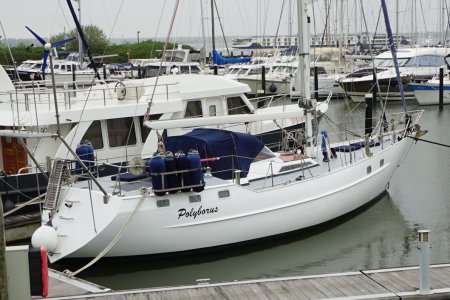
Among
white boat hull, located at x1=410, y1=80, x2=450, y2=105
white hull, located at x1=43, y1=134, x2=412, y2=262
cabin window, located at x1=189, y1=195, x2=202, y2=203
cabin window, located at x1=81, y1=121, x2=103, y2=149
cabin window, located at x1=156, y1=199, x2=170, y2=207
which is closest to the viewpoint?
white hull, located at x1=43, y1=134, x2=412, y2=262

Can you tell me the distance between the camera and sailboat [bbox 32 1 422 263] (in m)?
13.5

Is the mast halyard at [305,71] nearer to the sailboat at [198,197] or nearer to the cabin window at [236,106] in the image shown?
the sailboat at [198,197]

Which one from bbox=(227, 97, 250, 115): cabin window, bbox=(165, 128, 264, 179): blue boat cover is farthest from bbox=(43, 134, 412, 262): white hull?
bbox=(227, 97, 250, 115): cabin window

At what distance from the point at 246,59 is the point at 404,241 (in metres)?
40.7

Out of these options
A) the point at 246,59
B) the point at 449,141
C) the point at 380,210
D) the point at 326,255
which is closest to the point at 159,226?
the point at 326,255

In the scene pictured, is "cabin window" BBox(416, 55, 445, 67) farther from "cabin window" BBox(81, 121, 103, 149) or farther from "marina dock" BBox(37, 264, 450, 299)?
"marina dock" BBox(37, 264, 450, 299)

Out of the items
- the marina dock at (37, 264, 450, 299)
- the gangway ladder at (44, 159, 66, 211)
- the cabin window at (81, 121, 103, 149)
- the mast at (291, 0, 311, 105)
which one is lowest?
the marina dock at (37, 264, 450, 299)

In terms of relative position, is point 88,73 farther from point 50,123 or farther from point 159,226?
point 159,226

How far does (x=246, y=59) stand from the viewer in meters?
55.7

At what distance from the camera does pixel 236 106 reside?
2044cm

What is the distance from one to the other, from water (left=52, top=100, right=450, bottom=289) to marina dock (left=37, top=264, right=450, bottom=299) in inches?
139

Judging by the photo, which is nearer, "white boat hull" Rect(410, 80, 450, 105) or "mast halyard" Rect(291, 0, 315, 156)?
"mast halyard" Rect(291, 0, 315, 156)

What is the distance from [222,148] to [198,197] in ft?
6.49

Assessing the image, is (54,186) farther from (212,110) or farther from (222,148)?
(212,110)
